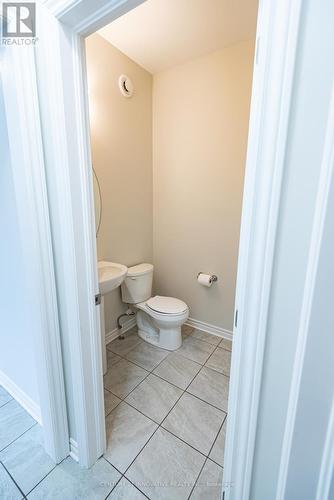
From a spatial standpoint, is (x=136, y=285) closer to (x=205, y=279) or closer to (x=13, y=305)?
(x=205, y=279)

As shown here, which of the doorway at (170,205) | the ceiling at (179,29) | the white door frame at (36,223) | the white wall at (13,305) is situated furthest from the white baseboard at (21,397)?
the ceiling at (179,29)

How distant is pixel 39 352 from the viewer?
104 cm

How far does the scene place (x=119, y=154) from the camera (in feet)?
6.50

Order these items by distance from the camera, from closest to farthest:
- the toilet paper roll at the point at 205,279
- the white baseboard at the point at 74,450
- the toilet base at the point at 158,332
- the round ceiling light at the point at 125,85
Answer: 1. the white baseboard at the point at 74,450
2. the round ceiling light at the point at 125,85
3. the toilet base at the point at 158,332
4. the toilet paper roll at the point at 205,279

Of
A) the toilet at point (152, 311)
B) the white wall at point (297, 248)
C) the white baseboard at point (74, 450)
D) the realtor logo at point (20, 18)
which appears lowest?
the white baseboard at point (74, 450)

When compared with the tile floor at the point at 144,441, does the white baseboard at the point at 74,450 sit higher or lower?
Answer: higher

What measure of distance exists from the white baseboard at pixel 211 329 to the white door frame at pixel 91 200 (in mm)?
1404

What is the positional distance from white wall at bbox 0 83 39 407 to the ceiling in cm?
116

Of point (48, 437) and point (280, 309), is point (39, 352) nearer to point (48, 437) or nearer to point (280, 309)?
point (48, 437)

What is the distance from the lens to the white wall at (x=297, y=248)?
0.43m

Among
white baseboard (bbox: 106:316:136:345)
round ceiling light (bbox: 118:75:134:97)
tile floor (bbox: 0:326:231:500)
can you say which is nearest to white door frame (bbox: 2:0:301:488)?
tile floor (bbox: 0:326:231:500)

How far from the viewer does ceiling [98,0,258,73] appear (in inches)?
54.7

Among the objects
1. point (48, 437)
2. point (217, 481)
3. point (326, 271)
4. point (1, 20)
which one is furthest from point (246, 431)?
point (1, 20)

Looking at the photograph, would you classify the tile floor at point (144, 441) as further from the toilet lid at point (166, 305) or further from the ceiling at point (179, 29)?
the ceiling at point (179, 29)
